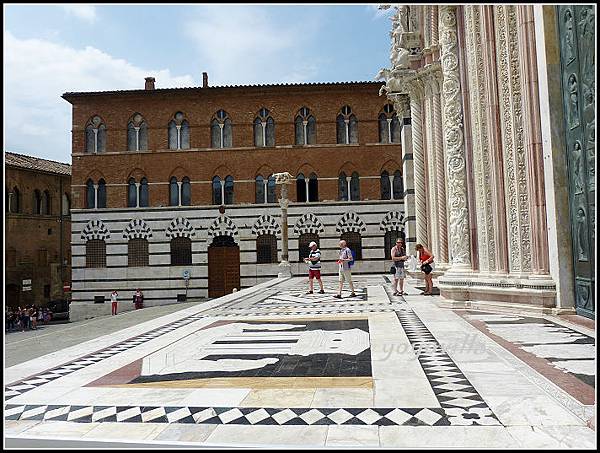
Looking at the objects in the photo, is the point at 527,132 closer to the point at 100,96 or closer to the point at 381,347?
the point at 381,347

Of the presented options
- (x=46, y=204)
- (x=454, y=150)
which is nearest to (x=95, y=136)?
(x=46, y=204)

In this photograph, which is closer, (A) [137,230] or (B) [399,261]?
Result: (B) [399,261]

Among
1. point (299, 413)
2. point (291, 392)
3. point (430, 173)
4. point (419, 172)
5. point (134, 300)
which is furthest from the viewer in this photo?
point (134, 300)

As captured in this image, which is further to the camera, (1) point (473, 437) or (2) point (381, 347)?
(2) point (381, 347)

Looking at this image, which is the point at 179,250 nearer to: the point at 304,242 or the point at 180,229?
the point at 180,229

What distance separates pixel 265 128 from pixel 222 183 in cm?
338

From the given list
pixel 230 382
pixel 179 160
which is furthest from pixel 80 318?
pixel 230 382

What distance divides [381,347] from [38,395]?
3151 millimetres

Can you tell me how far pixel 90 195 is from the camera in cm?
2620

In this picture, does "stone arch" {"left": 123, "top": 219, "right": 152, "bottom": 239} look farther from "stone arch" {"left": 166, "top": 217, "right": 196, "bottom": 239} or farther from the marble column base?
the marble column base

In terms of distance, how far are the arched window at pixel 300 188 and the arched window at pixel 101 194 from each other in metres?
9.49

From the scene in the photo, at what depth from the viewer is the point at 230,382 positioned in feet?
13.7

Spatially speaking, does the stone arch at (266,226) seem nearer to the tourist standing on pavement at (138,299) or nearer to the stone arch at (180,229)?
the stone arch at (180,229)

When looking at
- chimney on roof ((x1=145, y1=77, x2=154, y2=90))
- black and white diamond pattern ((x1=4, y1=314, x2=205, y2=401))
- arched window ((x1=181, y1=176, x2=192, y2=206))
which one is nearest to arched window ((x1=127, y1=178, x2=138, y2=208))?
arched window ((x1=181, y1=176, x2=192, y2=206))
